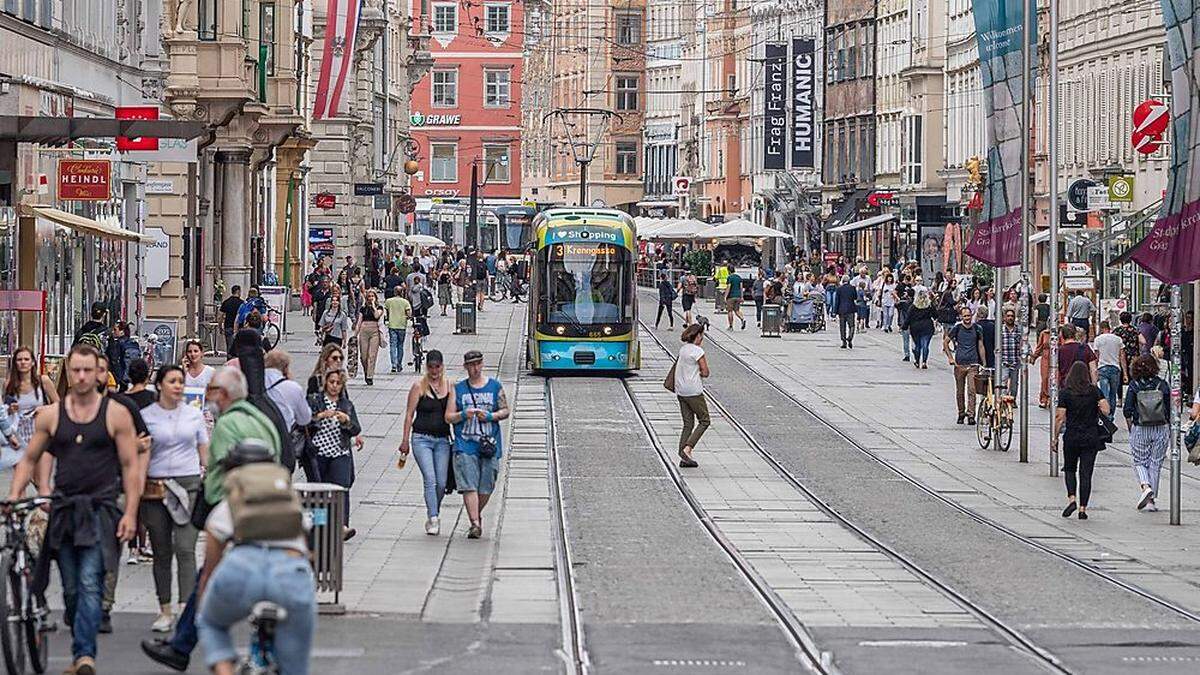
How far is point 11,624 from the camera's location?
13.0m

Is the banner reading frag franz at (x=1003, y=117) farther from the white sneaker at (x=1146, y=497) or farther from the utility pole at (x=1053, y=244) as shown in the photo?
the white sneaker at (x=1146, y=497)

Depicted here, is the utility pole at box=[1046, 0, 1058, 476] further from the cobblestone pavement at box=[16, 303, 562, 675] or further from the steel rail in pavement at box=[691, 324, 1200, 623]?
the cobblestone pavement at box=[16, 303, 562, 675]

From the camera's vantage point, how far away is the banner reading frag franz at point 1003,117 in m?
29.8

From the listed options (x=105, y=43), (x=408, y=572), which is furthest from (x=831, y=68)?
(x=408, y=572)

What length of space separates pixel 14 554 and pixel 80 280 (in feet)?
73.8

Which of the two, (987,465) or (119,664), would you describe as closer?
(119,664)

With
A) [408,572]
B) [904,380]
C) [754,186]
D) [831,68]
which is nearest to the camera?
[408,572]

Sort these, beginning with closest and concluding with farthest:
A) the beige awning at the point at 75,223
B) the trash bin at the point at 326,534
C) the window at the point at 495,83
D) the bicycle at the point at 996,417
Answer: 1. the trash bin at the point at 326,534
2. the beige awning at the point at 75,223
3. the bicycle at the point at 996,417
4. the window at the point at 495,83

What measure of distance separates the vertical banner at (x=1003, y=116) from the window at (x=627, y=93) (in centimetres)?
12419

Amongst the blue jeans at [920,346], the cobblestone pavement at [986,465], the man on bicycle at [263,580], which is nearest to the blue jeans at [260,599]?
the man on bicycle at [263,580]

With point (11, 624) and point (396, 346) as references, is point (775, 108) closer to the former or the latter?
point (396, 346)

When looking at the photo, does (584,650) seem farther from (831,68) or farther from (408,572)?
(831,68)

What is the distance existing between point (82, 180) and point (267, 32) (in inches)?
967

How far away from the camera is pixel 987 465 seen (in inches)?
1185
